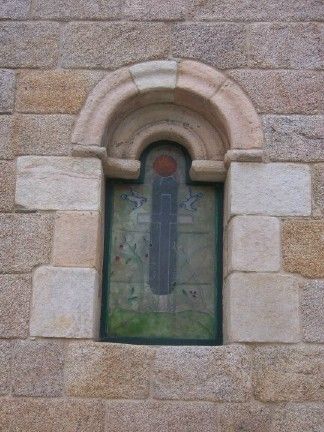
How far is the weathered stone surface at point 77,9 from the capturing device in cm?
455

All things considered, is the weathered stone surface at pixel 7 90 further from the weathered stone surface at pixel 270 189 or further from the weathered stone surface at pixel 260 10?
the weathered stone surface at pixel 270 189

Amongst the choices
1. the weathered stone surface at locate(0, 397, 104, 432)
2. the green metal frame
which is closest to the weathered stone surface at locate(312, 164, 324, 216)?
the green metal frame

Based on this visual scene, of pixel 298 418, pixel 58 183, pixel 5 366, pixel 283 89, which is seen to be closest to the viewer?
pixel 298 418

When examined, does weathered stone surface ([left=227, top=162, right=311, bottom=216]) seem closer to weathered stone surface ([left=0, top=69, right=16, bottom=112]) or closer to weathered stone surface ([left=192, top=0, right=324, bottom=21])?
weathered stone surface ([left=192, top=0, right=324, bottom=21])

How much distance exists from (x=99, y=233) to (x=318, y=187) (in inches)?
54.6

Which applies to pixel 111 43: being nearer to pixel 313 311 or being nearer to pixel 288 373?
pixel 313 311

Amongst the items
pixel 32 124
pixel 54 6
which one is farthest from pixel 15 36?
pixel 32 124

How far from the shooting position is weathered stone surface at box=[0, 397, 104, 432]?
3885 millimetres

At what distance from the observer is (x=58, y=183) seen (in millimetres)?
4254

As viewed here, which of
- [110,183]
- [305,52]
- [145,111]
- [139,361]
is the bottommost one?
[139,361]

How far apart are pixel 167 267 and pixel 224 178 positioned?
0.70 metres

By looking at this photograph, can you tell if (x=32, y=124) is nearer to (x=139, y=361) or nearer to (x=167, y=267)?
(x=167, y=267)

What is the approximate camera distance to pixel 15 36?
4.54 m

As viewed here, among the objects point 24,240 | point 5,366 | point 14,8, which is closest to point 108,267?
point 24,240
